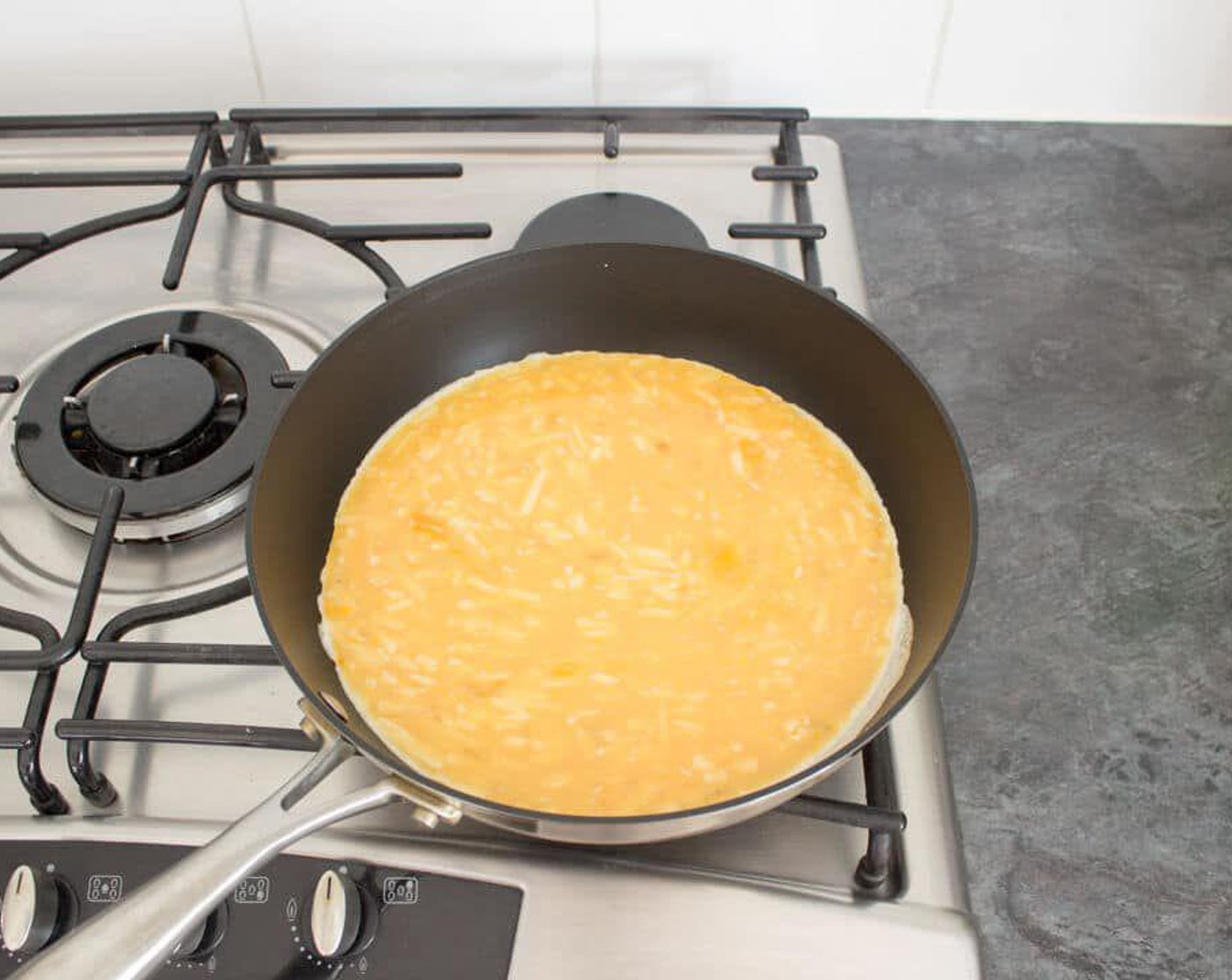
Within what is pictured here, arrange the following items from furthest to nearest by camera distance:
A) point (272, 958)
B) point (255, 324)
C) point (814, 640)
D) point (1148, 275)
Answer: point (1148, 275)
point (255, 324)
point (814, 640)
point (272, 958)

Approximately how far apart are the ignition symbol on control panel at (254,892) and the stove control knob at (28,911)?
0.10 m

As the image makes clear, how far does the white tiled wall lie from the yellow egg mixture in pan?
0.43 metres

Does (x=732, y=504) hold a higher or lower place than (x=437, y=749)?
higher

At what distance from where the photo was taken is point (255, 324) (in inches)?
38.1

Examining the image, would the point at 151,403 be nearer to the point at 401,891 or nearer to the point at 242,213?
the point at 242,213

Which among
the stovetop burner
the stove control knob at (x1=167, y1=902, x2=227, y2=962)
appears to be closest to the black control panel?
Answer: the stove control knob at (x1=167, y1=902, x2=227, y2=962)

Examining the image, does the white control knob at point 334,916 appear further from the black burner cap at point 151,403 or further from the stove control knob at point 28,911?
the black burner cap at point 151,403

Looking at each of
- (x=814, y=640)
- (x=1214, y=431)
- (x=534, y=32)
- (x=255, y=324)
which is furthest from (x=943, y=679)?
(x=534, y=32)

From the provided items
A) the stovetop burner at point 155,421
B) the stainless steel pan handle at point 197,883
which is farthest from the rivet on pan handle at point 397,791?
the stovetop burner at point 155,421

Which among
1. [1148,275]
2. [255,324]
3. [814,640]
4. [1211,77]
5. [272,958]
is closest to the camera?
[272,958]

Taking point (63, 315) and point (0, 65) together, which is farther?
point (0, 65)

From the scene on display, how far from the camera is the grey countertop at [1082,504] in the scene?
2.48 ft

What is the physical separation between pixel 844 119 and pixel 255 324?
0.70 m

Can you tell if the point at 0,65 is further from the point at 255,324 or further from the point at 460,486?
the point at 460,486
